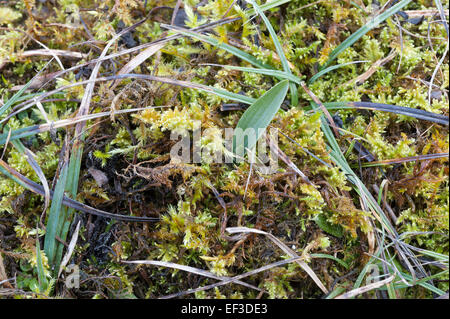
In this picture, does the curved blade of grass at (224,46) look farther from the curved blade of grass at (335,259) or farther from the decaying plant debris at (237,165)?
the curved blade of grass at (335,259)

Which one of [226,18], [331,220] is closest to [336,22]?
[226,18]

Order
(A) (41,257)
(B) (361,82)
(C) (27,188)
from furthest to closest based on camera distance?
(B) (361,82), (C) (27,188), (A) (41,257)

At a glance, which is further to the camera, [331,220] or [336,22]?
[336,22]

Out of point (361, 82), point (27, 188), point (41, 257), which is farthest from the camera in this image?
point (361, 82)

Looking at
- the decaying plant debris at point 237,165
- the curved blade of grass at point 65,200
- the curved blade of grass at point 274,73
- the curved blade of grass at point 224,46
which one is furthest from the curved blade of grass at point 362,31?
the curved blade of grass at point 65,200

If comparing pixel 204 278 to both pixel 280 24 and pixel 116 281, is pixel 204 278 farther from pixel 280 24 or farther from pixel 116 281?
pixel 280 24

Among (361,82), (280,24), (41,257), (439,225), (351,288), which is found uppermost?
(280,24)

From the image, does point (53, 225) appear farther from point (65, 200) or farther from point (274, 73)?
point (274, 73)
